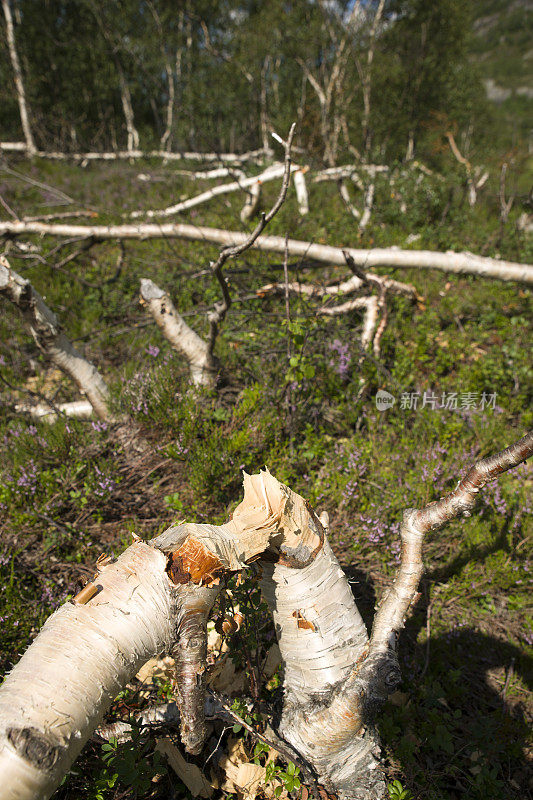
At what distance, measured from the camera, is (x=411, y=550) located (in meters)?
1.91

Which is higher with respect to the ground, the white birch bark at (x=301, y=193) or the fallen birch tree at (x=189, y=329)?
the white birch bark at (x=301, y=193)

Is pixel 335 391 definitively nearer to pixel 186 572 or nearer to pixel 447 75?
pixel 186 572

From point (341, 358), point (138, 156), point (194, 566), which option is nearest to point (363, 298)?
point (341, 358)

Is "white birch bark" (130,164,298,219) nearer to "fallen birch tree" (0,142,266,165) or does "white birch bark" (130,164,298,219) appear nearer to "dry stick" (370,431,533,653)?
"fallen birch tree" (0,142,266,165)

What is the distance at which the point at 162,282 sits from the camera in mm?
5355

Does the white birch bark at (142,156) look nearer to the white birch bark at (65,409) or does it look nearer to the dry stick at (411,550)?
the white birch bark at (65,409)

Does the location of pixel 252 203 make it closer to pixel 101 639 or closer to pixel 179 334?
pixel 179 334

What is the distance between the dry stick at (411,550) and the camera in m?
1.71

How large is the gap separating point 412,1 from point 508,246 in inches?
442

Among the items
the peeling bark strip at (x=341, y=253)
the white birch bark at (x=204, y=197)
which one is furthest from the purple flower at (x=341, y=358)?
the white birch bark at (x=204, y=197)

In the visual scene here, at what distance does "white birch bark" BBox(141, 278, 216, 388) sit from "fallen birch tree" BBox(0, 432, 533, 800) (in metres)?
1.96

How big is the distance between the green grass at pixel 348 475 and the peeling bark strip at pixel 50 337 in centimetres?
16

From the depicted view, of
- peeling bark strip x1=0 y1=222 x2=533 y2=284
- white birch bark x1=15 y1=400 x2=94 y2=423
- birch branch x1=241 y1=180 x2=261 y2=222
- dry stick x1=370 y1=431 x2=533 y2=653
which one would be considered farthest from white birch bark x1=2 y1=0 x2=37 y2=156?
dry stick x1=370 y1=431 x2=533 y2=653

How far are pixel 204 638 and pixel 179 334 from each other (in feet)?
7.69
